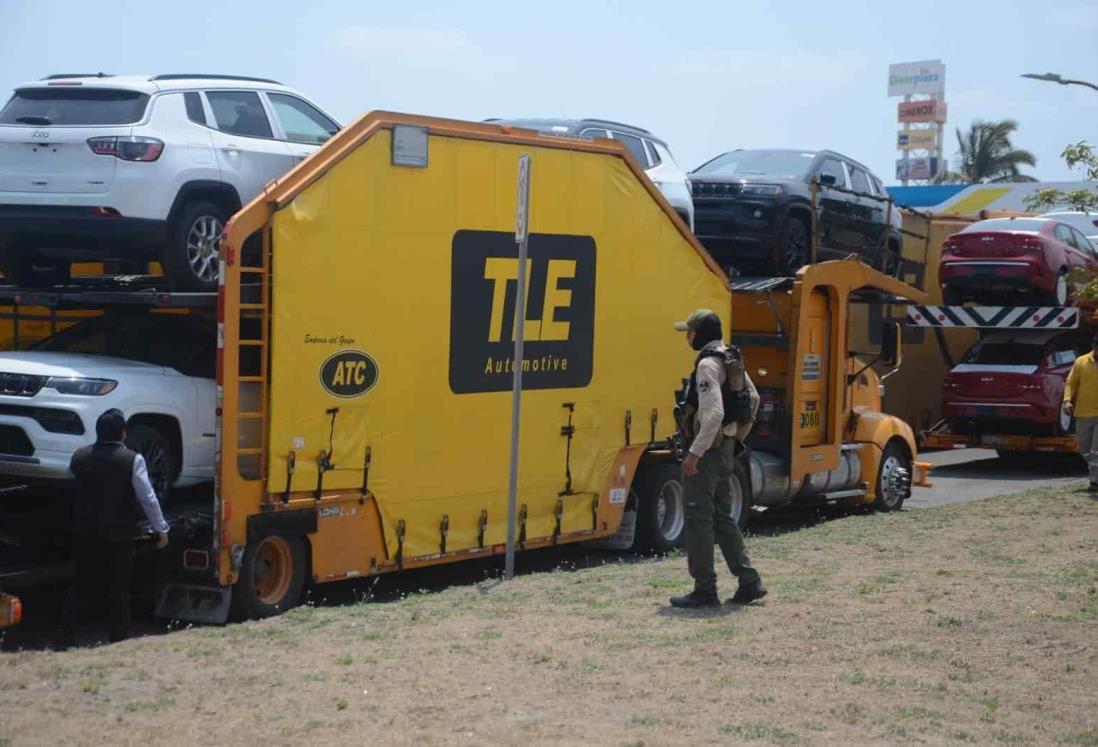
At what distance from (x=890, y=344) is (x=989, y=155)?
5859 cm

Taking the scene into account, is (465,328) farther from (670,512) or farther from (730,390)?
(670,512)

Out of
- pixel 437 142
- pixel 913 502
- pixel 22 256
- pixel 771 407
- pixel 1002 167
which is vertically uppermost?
pixel 1002 167

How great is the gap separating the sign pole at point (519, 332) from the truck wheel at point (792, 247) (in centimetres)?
545

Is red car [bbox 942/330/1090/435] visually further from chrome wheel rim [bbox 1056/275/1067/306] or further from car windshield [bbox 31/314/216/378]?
car windshield [bbox 31/314/216/378]

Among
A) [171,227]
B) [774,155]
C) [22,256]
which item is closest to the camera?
[171,227]

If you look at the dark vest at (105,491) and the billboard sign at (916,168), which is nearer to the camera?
the dark vest at (105,491)

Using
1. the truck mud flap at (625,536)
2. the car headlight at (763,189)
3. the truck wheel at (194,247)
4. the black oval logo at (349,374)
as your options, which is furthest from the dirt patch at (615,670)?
the car headlight at (763,189)

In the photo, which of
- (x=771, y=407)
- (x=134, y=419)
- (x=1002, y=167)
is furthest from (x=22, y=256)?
(x=1002, y=167)

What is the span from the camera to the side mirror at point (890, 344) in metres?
15.7

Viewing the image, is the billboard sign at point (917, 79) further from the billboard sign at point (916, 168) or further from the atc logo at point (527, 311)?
the atc logo at point (527, 311)

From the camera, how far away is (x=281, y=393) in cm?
914

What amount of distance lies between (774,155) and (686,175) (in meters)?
1.67

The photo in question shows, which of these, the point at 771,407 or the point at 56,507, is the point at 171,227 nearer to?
the point at 56,507

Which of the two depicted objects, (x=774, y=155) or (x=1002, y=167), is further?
(x=1002, y=167)
